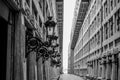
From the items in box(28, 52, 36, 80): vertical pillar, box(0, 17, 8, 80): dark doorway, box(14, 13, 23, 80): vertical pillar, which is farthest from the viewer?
box(28, 52, 36, 80): vertical pillar

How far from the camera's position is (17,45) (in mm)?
8531

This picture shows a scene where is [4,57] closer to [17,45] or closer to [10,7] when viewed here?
[17,45]

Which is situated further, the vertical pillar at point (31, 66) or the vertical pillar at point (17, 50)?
the vertical pillar at point (31, 66)

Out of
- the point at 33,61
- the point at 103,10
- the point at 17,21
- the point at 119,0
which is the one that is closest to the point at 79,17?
the point at 103,10

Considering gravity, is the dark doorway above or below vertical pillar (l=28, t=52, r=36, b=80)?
above

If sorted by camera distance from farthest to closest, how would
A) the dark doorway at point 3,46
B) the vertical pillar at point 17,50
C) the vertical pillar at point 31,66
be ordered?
the vertical pillar at point 31,66 → the vertical pillar at point 17,50 → the dark doorway at point 3,46

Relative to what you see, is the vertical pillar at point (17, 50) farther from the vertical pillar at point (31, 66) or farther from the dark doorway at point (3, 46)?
the vertical pillar at point (31, 66)

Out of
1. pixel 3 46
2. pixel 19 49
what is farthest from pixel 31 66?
pixel 3 46

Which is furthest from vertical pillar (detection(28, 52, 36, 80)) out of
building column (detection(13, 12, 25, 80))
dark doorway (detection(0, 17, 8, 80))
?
dark doorway (detection(0, 17, 8, 80))

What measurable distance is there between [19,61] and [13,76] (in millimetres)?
532

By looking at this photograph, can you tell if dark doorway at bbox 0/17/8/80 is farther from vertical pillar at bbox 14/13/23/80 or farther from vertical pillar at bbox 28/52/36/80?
vertical pillar at bbox 28/52/36/80

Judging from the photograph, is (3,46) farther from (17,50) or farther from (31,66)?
(31,66)

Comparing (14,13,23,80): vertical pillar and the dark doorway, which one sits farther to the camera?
(14,13,23,80): vertical pillar

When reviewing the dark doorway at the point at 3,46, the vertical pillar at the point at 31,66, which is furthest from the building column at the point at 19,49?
the vertical pillar at the point at 31,66
